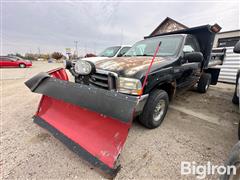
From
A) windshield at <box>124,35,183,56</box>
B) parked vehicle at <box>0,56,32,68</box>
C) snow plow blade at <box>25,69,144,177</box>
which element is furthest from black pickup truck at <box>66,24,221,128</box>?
parked vehicle at <box>0,56,32,68</box>

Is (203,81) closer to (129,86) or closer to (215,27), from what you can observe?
(215,27)

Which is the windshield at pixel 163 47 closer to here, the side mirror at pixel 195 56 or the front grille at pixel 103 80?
the side mirror at pixel 195 56

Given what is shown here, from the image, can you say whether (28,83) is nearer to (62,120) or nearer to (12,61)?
(62,120)

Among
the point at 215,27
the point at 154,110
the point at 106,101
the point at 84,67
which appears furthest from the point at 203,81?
the point at 106,101

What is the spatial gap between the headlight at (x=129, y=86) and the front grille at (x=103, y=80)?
0.33ft

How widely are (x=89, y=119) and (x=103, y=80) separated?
26.8 inches

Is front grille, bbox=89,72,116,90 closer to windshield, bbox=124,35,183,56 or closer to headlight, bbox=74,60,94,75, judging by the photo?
headlight, bbox=74,60,94,75

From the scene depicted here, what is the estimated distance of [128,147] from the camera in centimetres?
203

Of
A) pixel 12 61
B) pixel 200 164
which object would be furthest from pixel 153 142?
pixel 12 61

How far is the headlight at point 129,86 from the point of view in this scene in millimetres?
1778

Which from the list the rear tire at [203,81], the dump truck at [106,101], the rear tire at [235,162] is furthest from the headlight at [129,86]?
the rear tire at [203,81]

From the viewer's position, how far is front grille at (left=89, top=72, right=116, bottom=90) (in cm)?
191

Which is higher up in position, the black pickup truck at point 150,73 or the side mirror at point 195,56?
the side mirror at point 195,56

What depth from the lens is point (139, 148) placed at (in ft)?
6.61
